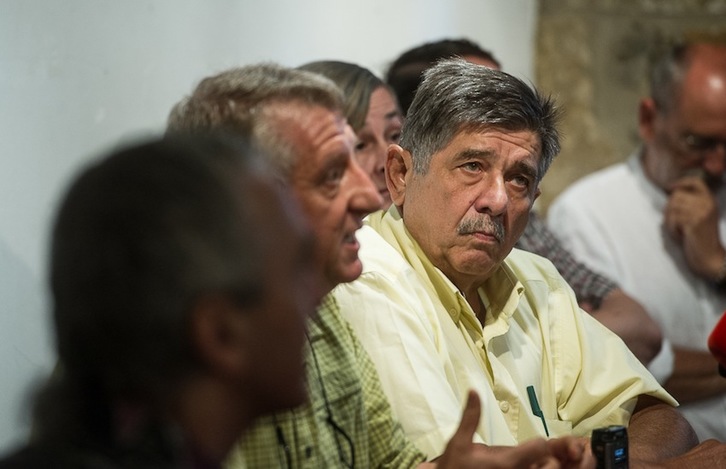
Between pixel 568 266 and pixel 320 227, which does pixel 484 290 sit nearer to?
pixel 320 227

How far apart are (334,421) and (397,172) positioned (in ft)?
2.18

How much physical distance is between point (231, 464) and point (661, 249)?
2384 mm

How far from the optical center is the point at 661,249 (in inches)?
141

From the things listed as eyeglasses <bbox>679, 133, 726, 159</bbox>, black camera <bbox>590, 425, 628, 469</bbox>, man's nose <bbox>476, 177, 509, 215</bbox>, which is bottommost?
eyeglasses <bbox>679, 133, 726, 159</bbox>

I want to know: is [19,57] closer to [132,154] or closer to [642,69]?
[132,154]

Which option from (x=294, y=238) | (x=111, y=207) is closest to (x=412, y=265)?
(x=294, y=238)

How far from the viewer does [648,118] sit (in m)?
3.69

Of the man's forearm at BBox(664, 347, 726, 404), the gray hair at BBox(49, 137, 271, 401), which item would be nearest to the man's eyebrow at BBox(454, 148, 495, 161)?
the gray hair at BBox(49, 137, 271, 401)

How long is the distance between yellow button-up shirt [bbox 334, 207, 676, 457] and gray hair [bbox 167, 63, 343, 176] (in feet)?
1.26

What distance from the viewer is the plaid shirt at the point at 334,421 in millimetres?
1614

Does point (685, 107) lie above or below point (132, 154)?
below

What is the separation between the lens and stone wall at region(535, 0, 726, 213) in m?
4.21

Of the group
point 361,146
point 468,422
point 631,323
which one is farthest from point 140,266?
point 631,323

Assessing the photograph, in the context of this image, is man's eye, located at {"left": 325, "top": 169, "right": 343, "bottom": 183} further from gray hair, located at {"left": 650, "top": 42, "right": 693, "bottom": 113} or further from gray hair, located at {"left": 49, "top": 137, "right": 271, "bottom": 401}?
gray hair, located at {"left": 650, "top": 42, "right": 693, "bottom": 113}
